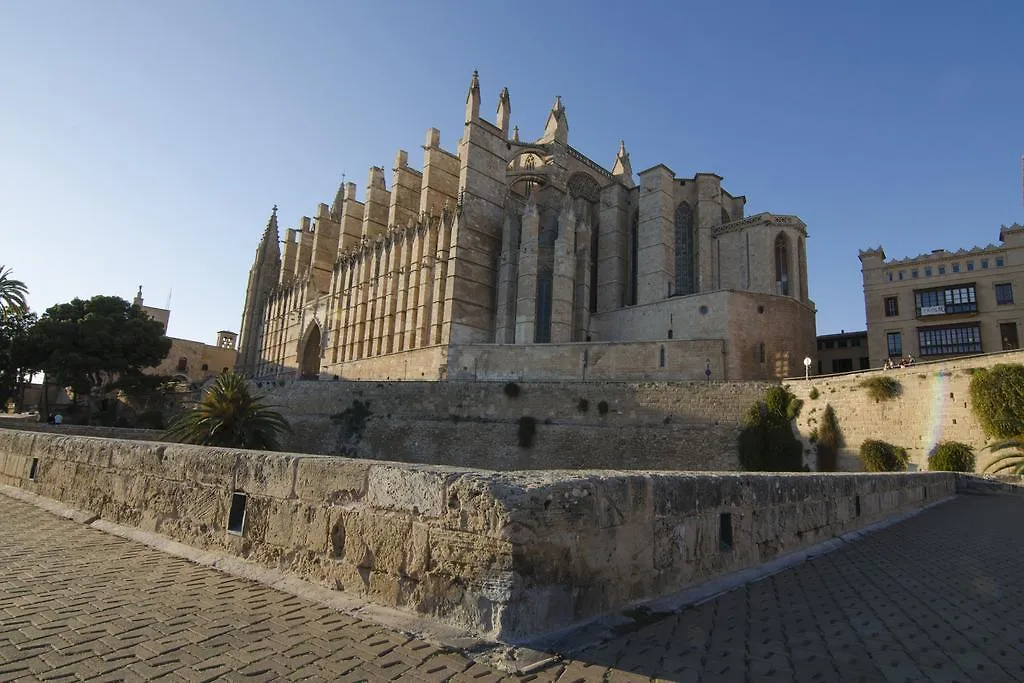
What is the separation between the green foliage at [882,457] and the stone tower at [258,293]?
49717mm

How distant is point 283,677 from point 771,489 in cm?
444

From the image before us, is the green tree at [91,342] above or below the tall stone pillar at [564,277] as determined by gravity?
below

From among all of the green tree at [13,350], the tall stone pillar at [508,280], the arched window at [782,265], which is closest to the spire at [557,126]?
the tall stone pillar at [508,280]

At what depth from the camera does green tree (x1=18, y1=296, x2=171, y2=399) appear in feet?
108

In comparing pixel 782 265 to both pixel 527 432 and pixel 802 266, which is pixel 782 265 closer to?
pixel 802 266

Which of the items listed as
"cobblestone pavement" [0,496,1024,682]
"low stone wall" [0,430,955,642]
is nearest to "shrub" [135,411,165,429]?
"low stone wall" [0,430,955,642]

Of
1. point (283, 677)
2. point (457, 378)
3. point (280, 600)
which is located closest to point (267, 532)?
point (280, 600)

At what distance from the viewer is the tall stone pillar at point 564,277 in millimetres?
29578

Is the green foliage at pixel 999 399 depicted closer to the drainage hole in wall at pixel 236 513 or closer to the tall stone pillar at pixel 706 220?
the tall stone pillar at pixel 706 220

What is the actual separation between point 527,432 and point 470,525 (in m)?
21.0

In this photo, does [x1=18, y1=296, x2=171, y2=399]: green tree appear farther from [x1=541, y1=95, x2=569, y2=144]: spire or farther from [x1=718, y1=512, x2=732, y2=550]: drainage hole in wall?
[x1=718, y1=512, x2=732, y2=550]: drainage hole in wall

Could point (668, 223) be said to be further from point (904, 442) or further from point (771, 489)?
point (771, 489)

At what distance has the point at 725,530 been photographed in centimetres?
459

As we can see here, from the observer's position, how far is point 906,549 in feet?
21.2
